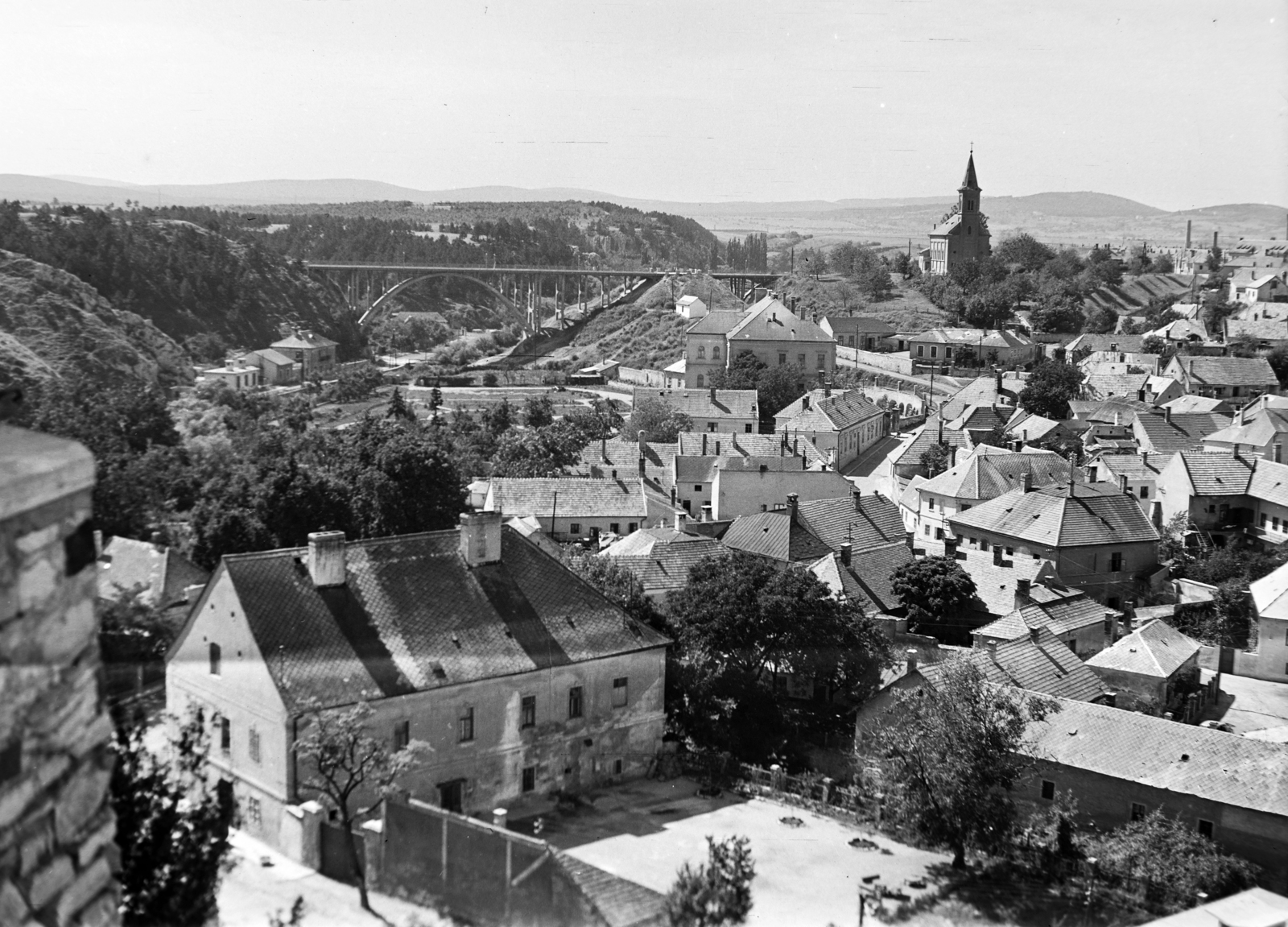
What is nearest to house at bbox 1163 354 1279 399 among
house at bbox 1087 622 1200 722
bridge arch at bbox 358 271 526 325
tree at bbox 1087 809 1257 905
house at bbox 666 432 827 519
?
house at bbox 666 432 827 519

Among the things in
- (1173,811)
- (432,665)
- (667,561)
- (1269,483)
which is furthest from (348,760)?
(1269,483)

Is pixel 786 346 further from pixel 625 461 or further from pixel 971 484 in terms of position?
pixel 971 484

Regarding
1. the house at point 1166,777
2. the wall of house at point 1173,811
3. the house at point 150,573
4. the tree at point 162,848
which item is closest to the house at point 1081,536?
the house at point 1166,777

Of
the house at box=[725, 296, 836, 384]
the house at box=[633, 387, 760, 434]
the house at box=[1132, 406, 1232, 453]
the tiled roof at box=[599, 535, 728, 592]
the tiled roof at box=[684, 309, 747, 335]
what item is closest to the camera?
the tiled roof at box=[599, 535, 728, 592]

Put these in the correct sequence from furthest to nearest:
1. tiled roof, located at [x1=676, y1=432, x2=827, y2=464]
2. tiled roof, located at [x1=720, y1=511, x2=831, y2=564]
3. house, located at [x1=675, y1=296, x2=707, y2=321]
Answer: house, located at [x1=675, y1=296, x2=707, y2=321], tiled roof, located at [x1=676, y1=432, x2=827, y2=464], tiled roof, located at [x1=720, y1=511, x2=831, y2=564]

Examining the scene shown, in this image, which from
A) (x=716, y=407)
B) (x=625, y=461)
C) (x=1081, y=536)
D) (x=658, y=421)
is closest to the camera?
(x=1081, y=536)

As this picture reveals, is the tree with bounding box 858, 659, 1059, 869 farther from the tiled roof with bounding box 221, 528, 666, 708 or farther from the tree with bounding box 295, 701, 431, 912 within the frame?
the tree with bounding box 295, 701, 431, 912

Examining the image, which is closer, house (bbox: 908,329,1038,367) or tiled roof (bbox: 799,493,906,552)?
tiled roof (bbox: 799,493,906,552)
